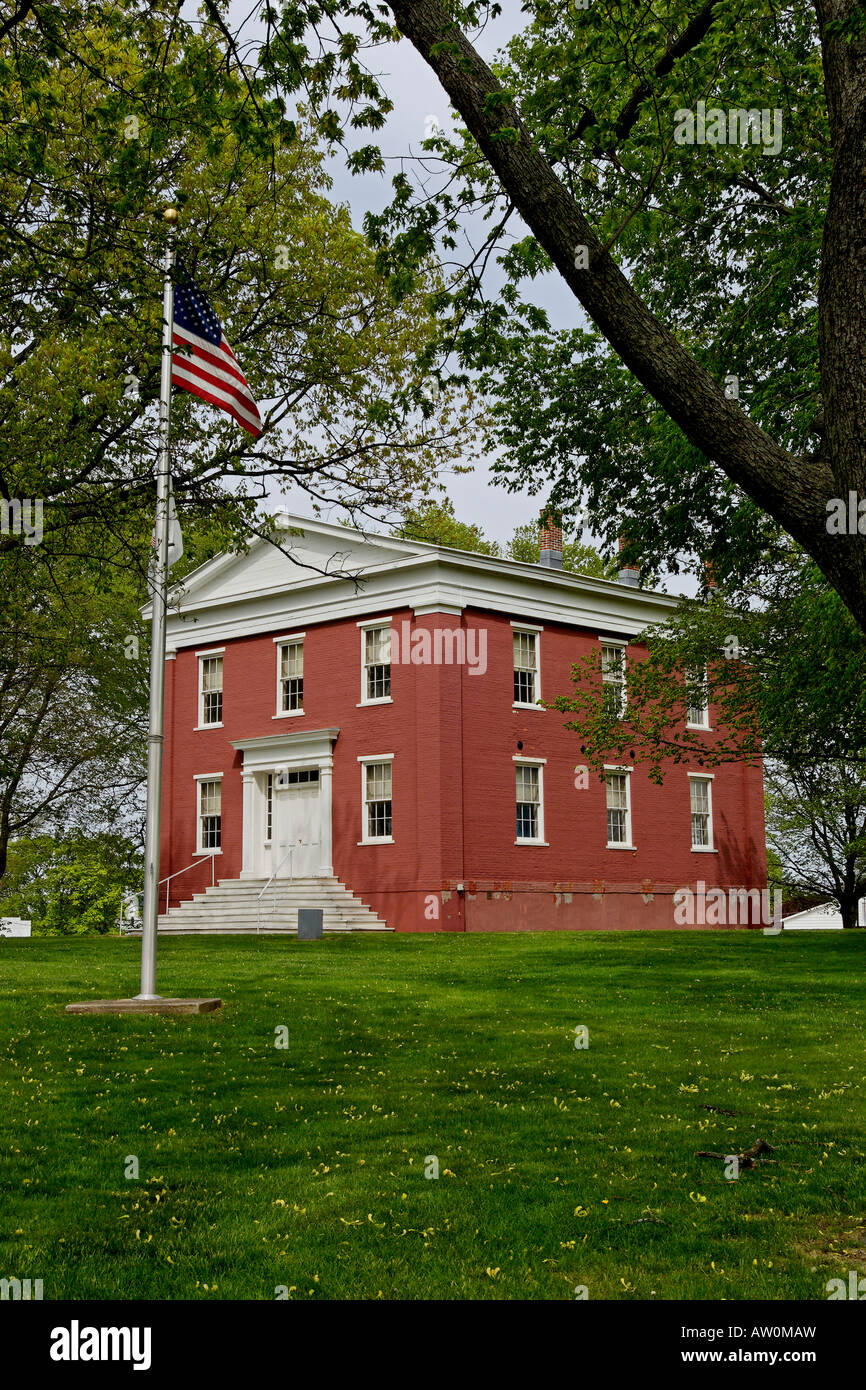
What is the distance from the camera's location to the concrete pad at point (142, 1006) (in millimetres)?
13797

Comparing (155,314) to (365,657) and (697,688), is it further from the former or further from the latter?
(365,657)

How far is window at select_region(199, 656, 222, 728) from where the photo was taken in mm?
39500

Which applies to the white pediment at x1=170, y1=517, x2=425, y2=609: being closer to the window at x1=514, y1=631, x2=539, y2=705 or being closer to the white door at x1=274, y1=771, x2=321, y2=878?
the window at x1=514, y1=631, x2=539, y2=705

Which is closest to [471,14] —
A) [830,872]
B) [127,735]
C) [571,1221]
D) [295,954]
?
[571,1221]

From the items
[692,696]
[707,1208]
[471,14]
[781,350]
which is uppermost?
[781,350]

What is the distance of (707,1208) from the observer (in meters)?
7.11

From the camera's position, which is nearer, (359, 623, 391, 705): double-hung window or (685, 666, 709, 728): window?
(685, 666, 709, 728): window

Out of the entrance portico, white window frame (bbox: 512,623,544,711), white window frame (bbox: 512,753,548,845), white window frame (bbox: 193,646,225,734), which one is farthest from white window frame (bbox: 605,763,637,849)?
white window frame (bbox: 193,646,225,734)

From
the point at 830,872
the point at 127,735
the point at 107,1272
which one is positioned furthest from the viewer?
the point at 830,872

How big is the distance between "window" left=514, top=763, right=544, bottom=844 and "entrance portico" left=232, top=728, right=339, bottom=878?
17.2ft

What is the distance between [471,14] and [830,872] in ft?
172

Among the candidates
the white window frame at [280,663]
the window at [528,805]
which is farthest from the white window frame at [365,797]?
the window at [528,805]
